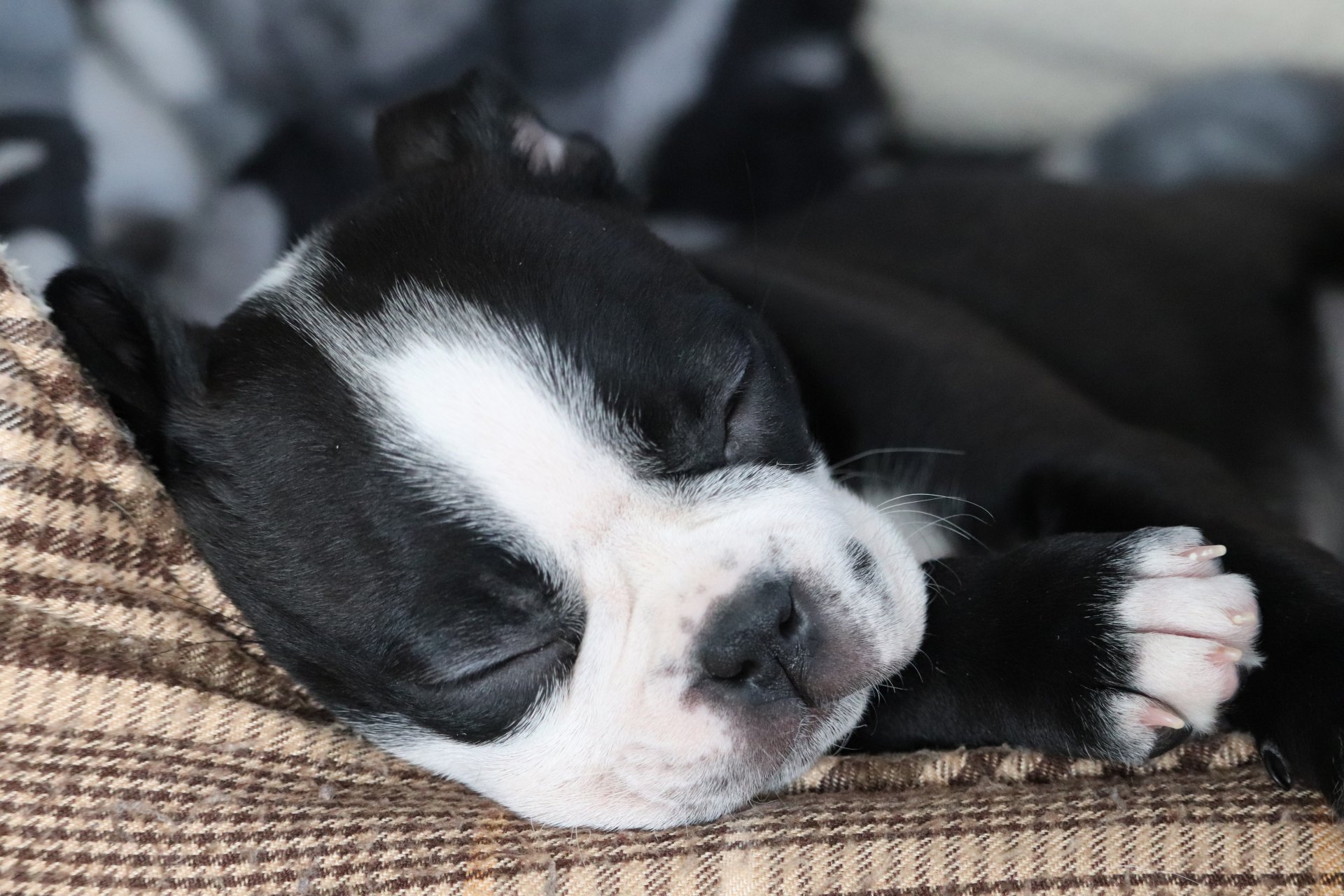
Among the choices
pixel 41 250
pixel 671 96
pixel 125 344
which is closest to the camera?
pixel 125 344

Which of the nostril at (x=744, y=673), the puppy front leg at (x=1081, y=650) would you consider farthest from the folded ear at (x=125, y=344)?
the puppy front leg at (x=1081, y=650)

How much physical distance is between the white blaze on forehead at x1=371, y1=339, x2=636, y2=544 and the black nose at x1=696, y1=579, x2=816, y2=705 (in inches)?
6.5

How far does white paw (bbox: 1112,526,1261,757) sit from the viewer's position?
1.15m

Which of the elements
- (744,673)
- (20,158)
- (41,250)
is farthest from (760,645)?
(20,158)

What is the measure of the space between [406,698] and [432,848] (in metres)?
0.17

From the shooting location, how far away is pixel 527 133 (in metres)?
1.60

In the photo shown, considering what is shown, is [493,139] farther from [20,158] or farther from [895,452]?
[20,158]

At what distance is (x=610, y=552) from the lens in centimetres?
117

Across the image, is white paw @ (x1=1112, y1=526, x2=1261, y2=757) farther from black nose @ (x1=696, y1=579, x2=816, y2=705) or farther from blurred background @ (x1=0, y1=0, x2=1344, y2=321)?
blurred background @ (x1=0, y1=0, x2=1344, y2=321)

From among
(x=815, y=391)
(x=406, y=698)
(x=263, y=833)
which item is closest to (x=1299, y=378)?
(x=815, y=391)

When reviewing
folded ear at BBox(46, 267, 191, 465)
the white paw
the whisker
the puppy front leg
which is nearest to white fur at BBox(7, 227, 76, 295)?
folded ear at BBox(46, 267, 191, 465)

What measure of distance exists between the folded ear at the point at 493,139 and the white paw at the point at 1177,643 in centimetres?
87

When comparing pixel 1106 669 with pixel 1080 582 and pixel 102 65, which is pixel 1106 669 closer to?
pixel 1080 582

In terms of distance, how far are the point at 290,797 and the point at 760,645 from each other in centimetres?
51
